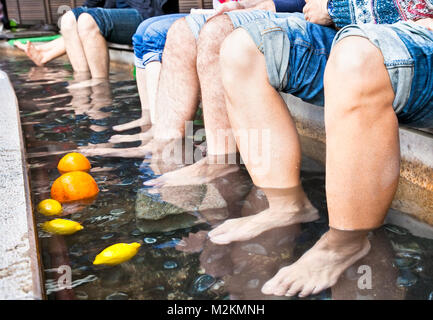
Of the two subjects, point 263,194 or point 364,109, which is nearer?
point 364,109

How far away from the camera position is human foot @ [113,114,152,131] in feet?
11.3

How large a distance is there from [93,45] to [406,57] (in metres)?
4.40

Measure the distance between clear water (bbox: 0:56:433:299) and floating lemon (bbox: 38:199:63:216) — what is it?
3 centimetres

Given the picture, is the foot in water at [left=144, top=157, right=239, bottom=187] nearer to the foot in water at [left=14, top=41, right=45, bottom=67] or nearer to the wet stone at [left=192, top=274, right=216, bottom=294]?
the wet stone at [left=192, top=274, right=216, bottom=294]

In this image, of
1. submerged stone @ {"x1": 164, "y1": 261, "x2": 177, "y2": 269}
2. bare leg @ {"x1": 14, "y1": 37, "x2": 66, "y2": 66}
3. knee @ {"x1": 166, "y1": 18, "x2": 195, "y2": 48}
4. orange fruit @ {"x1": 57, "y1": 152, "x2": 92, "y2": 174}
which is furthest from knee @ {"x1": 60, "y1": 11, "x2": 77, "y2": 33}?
submerged stone @ {"x1": 164, "y1": 261, "x2": 177, "y2": 269}

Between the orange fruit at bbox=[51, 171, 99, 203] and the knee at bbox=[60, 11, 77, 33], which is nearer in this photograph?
the orange fruit at bbox=[51, 171, 99, 203]

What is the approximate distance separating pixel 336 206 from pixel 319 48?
0.66 meters

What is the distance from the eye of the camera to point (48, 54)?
20.4ft

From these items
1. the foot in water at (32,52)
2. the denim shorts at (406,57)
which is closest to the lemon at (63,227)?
the denim shorts at (406,57)

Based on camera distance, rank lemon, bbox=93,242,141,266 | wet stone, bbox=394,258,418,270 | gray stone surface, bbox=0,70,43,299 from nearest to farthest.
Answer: gray stone surface, bbox=0,70,43,299 < wet stone, bbox=394,258,418,270 < lemon, bbox=93,242,141,266

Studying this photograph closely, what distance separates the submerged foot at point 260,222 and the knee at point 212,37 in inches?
33.7

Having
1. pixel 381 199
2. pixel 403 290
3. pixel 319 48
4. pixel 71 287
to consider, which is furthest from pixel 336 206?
pixel 71 287
